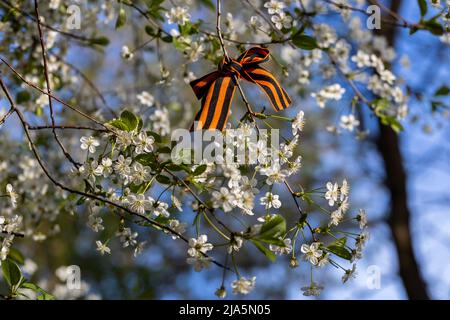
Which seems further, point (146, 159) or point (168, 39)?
point (168, 39)

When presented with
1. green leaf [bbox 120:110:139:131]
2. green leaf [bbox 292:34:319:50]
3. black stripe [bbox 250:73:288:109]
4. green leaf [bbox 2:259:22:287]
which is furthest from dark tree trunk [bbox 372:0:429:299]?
green leaf [bbox 2:259:22:287]

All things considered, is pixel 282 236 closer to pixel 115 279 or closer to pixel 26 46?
pixel 26 46

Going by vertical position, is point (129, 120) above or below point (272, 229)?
above

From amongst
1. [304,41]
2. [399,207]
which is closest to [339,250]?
[304,41]

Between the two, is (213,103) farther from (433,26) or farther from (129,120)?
(433,26)

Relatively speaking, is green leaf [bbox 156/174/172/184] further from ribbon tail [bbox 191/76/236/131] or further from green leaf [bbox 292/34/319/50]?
green leaf [bbox 292/34/319/50]

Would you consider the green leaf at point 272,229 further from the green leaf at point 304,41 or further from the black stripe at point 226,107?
the green leaf at point 304,41

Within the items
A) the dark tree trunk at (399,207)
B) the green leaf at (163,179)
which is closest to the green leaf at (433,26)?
the green leaf at (163,179)
